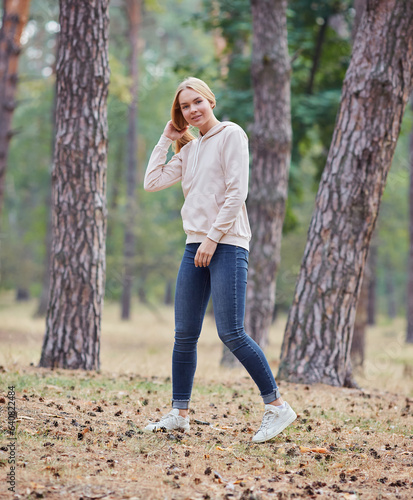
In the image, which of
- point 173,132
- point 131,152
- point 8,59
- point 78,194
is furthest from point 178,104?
point 131,152

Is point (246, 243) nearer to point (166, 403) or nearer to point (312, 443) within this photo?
point (312, 443)

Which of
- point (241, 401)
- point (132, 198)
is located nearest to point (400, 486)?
point (241, 401)

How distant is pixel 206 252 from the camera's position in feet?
12.3

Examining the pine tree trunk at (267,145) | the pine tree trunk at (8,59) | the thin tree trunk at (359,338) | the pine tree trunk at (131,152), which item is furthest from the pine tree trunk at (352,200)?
the pine tree trunk at (131,152)

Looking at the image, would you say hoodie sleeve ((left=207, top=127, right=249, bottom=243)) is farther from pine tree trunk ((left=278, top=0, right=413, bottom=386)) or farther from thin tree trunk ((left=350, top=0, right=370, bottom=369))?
thin tree trunk ((left=350, top=0, right=370, bottom=369))

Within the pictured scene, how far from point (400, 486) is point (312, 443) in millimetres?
865

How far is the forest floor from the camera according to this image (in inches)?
121

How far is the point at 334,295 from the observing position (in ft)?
21.3

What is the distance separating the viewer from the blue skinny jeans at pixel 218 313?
3807 mm

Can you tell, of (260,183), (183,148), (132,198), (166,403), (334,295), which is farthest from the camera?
(132,198)

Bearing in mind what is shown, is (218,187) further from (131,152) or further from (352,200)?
(131,152)

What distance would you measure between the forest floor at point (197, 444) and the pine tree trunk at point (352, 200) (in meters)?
0.46

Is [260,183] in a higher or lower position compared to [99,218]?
higher

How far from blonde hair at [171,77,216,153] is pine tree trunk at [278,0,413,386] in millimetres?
2676
